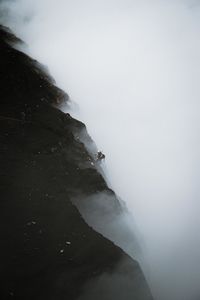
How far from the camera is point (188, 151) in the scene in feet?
91.9

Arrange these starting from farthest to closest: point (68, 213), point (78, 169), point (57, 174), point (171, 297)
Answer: point (171, 297)
point (78, 169)
point (57, 174)
point (68, 213)

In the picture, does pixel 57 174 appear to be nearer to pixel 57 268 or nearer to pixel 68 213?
pixel 68 213

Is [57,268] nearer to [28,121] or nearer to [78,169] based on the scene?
[78,169]

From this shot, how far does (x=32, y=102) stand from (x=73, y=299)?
23.8 feet

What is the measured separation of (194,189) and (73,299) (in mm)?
20106

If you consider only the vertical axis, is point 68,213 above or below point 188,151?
below

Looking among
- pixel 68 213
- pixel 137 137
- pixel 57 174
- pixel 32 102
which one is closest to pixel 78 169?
pixel 57 174

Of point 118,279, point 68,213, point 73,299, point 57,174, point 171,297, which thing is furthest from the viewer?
point 171,297

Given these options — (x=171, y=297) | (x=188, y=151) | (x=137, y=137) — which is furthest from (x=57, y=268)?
(x=188, y=151)

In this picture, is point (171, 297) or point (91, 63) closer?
point (171, 297)

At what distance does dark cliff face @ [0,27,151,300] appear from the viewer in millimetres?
6660

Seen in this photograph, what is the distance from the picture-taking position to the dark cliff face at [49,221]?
262 inches

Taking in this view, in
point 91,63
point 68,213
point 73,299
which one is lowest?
point 73,299

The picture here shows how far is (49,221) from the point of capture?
7.74m
